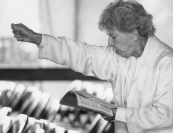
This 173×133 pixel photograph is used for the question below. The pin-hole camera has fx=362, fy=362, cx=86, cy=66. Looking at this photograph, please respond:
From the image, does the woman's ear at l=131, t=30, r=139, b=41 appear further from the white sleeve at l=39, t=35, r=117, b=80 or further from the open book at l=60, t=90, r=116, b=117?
the open book at l=60, t=90, r=116, b=117

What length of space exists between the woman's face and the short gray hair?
0.03 metres

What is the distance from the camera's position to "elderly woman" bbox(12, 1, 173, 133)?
1.80m

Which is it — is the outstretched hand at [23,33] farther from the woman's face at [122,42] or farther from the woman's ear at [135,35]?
the woman's ear at [135,35]

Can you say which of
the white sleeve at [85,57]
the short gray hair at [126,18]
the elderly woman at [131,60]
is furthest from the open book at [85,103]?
the short gray hair at [126,18]

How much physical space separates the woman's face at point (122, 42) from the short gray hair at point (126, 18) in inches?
1.0

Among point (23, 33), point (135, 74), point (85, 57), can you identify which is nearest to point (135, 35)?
point (135, 74)

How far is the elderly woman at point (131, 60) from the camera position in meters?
1.80

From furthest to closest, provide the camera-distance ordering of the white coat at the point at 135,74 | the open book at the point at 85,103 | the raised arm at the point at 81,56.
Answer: the raised arm at the point at 81,56 < the white coat at the point at 135,74 < the open book at the point at 85,103

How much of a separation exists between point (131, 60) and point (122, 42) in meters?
0.14

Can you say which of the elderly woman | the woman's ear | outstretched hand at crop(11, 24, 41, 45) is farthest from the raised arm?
the woman's ear

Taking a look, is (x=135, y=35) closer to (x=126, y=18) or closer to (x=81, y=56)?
(x=126, y=18)

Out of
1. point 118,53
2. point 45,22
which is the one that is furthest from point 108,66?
point 45,22

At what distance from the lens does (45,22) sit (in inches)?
129

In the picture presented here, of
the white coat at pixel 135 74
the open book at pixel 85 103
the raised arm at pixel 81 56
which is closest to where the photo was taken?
the open book at pixel 85 103
